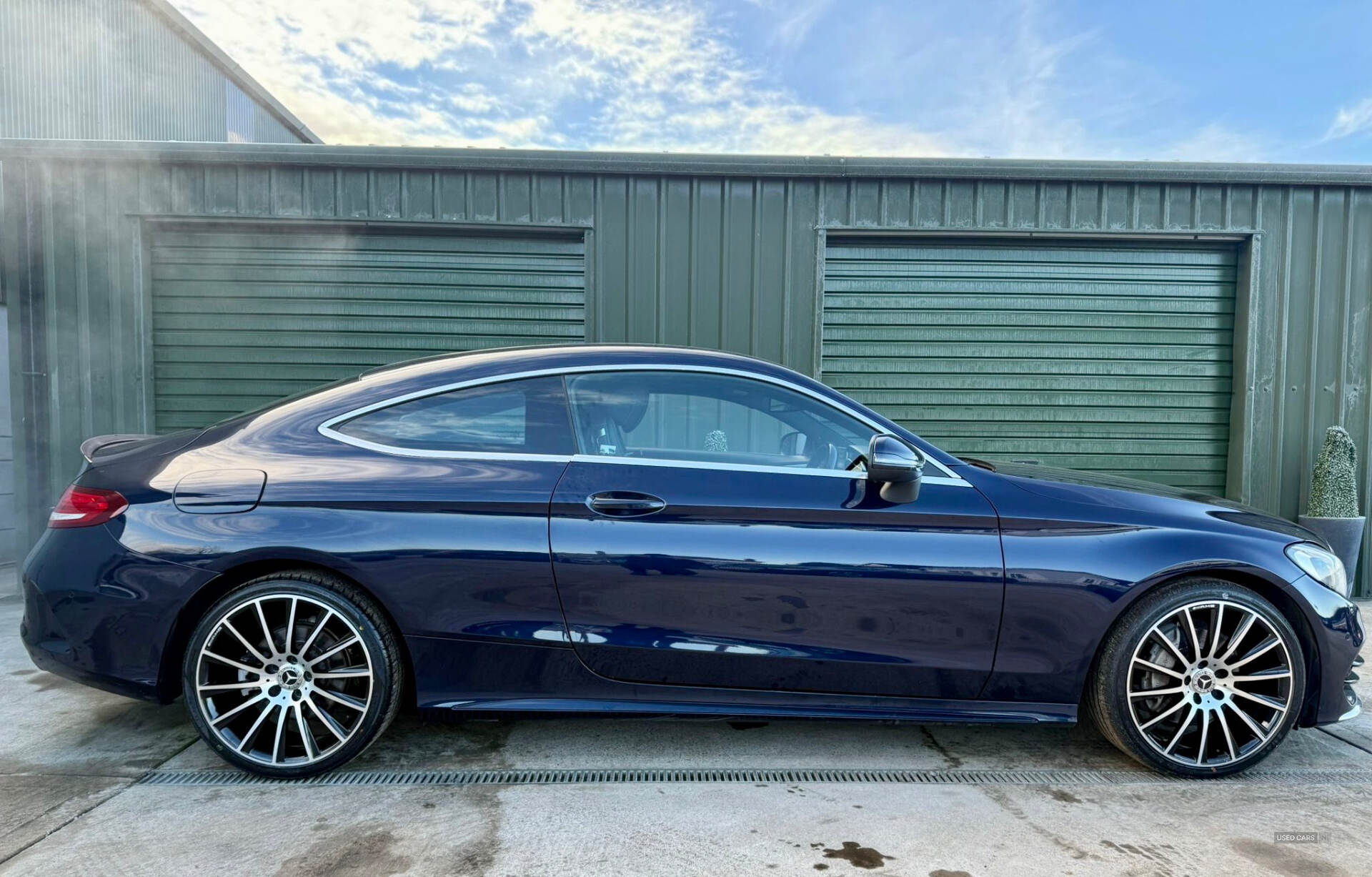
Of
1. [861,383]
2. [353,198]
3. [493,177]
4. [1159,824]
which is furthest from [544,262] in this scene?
[1159,824]

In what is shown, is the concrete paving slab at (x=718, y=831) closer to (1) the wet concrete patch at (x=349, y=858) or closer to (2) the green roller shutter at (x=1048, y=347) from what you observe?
(1) the wet concrete patch at (x=349, y=858)

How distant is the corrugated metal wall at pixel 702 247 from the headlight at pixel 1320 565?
11.1ft

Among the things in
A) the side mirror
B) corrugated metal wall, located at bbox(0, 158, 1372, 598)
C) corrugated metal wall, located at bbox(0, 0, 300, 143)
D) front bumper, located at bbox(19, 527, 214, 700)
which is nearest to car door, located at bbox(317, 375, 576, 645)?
front bumper, located at bbox(19, 527, 214, 700)

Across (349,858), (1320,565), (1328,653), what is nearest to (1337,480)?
(1320,565)

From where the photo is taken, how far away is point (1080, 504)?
8.46ft

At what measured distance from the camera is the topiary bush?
17.2 feet

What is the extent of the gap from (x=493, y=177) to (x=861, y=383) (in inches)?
130

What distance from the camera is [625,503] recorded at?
2471 mm

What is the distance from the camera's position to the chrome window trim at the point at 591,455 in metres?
2.54

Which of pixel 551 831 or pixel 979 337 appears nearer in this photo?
pixel 551 831

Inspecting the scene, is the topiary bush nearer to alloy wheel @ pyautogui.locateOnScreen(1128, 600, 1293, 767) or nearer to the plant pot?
the plant pot

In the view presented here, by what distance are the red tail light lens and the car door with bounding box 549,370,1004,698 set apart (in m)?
1.57

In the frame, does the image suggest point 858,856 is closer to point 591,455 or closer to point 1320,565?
point 591,455

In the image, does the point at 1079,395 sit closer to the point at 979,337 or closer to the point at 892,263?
the point at 979,337
